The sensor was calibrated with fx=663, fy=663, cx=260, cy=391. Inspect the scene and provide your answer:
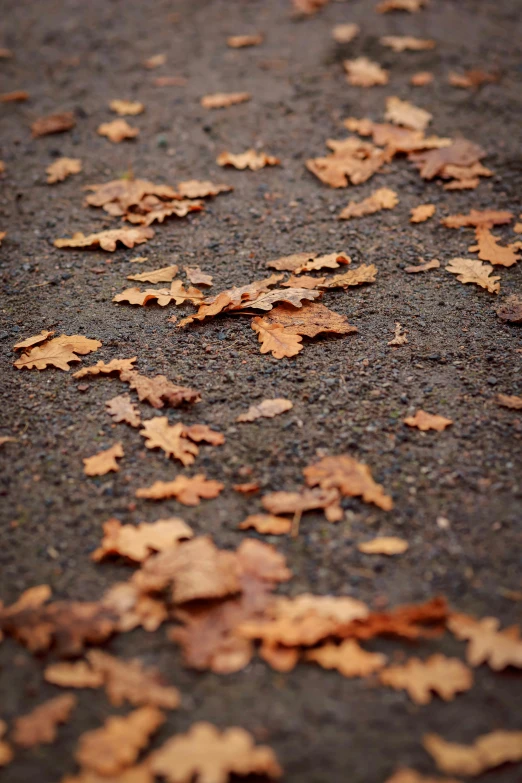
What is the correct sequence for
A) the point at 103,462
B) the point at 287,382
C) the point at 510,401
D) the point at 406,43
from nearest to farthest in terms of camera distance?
the point at 103,462, the point at 510,401, the point at 287,382, the point at 406,43

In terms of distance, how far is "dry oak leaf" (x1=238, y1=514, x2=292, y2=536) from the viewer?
2447 mm

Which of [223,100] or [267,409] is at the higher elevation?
[223,100]

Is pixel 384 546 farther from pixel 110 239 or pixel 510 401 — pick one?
pixel 110 239

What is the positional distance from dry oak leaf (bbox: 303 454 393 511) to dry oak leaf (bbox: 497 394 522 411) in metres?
0.72

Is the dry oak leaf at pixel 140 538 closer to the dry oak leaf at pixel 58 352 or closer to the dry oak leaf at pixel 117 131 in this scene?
the dry oak leaf at pixel 58 352

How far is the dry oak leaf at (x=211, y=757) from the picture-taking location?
1833mm

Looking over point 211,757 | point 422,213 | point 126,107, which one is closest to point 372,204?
point 422,213

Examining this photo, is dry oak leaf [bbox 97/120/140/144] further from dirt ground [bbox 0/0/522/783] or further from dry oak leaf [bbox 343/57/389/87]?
dry oak leaf [bbox 343/57/389/87]

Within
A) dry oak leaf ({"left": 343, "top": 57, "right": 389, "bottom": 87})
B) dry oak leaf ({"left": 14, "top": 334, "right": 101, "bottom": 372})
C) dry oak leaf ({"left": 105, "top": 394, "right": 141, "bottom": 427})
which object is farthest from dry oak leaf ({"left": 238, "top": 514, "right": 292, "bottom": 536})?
dry oak leaf ({"left": 343, "top": 57, "right": 389, "bottom": 87})

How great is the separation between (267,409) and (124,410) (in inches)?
24.8

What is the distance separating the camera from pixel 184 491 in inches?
102

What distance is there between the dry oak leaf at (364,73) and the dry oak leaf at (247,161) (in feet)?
4.37

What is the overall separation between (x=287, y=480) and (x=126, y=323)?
4.34ft

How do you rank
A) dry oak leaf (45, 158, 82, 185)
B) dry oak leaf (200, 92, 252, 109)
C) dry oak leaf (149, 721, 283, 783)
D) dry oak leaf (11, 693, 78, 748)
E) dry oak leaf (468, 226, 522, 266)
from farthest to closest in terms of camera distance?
dry oak leaf (200, 92, 252, 109) → dry oak leaf (45, 158, 82, 185) → dry oak leaf (468, 226, 522, 266) → dry oak leaf (11, 693, 78, 748) → dry oak leaf (149, 721, 283, 783)
